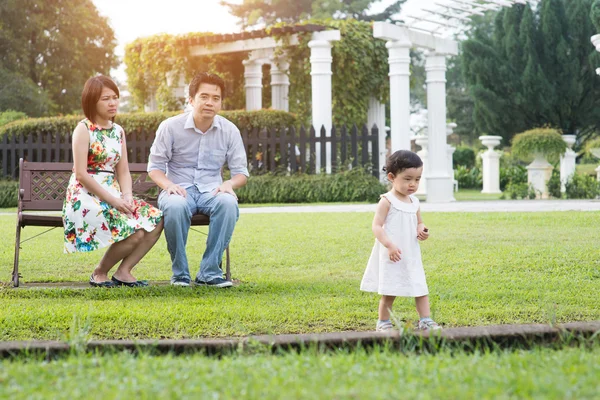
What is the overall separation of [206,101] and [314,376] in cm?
341

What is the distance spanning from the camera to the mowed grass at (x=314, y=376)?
2.57 metres

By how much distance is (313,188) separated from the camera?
50.4 ft

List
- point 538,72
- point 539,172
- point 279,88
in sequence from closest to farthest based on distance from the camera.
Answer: point 539,172 < point 279,88 < point 538,72

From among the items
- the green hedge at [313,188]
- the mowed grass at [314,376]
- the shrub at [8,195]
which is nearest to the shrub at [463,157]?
the green hedge at [313,188]

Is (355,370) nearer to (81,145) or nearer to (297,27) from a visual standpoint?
(81,145)

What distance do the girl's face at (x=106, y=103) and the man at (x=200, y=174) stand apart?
366 mm

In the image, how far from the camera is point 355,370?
113 inches

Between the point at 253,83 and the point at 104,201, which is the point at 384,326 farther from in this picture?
the point at 253,83

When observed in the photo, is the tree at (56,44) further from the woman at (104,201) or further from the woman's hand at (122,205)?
the woman's hand at (122,205)

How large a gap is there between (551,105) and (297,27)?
56.8 feet

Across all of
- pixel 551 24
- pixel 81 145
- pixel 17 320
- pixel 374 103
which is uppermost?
pixel 551 24

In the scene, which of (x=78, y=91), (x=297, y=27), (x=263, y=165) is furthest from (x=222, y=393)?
(x=78, y=91)

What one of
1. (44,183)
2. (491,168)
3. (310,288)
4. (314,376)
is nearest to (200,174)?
(310,288)

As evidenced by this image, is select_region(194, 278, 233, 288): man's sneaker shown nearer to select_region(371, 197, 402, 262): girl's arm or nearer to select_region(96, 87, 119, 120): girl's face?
select_region(96, 87, 119, 120): girl's face
